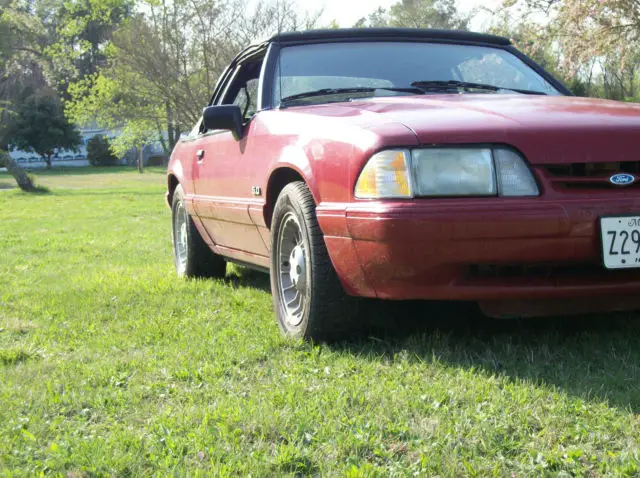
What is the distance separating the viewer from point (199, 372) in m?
3.28

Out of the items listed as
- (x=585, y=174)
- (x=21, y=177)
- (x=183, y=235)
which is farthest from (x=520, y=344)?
(x=21, y=177)

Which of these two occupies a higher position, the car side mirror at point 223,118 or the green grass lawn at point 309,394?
the car side mirror at point 223,118

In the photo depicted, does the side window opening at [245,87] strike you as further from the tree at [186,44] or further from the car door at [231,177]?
the tree at [186,44]

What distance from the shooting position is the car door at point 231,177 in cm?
448

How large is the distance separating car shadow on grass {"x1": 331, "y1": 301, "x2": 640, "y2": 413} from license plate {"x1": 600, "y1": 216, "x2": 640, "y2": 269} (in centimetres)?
40

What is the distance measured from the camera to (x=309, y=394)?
291 centimetres

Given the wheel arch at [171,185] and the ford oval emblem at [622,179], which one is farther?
the wheel arch at [171,185]

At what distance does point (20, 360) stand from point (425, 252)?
6.42 feet

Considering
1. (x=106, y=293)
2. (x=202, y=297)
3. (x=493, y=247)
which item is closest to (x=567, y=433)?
(x=493, y=247)

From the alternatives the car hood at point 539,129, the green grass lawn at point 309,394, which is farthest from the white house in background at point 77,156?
the car hood at point 539,129

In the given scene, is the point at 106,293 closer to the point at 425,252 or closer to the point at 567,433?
the point at 425,252

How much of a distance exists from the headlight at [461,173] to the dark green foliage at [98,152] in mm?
57422

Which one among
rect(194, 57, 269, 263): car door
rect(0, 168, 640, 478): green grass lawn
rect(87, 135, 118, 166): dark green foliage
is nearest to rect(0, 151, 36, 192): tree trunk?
rect(194, 57, 269, 263): car door

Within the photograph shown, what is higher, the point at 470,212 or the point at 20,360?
the point at 470,212
